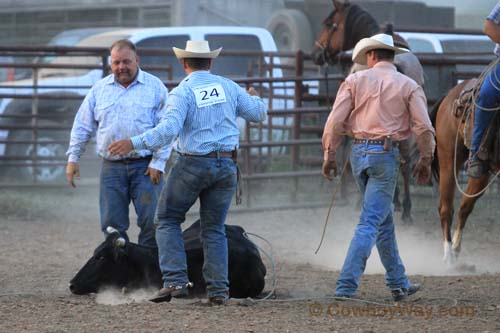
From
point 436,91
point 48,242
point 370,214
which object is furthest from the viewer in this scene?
point 436,91

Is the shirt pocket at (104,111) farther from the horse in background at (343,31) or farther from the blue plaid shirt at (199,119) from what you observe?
the horse in background at (343,31)

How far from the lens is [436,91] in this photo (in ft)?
41.4

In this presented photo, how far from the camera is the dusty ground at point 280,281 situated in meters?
6.00

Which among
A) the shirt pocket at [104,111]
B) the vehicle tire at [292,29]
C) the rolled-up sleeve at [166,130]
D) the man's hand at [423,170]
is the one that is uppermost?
the rolled-up sleeve at [166,130]

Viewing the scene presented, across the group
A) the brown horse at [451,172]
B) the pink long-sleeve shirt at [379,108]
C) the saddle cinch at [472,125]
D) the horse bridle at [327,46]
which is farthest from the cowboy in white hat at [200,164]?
Result: the horse bridle at [327,46]

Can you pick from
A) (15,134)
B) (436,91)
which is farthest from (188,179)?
(15,134)

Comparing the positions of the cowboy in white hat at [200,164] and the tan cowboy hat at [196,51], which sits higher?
the tan cowboy hat at [196,51]

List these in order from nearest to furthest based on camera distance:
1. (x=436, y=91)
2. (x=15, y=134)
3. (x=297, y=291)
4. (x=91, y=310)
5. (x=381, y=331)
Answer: (x=381, y=331) → (x=91, y=310) → (x=297, y=291) → (x=436, y=91) → (x=15, y=134)

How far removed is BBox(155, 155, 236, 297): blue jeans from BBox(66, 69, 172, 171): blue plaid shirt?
740 mm

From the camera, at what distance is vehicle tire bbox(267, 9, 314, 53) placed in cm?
2095

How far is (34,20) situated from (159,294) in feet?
45.5

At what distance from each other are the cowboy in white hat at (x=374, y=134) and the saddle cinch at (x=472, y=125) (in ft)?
6.32

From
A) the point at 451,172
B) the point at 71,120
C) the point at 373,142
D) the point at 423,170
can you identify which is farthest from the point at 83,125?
the point at 71,120

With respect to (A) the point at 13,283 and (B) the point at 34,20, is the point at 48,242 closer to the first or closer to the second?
(A) the point at 13,283
